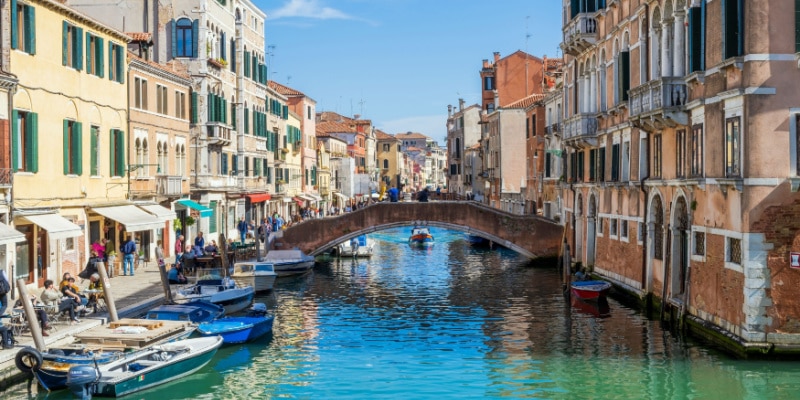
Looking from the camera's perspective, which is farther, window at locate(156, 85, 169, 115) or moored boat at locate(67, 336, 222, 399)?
window at locate(156, 85, 169, 115)

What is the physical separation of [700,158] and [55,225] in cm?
1395

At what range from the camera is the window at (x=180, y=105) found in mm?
33719

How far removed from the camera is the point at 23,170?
21.6m

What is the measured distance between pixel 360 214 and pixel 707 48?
827 inches

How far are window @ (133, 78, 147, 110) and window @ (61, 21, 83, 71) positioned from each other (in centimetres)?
454

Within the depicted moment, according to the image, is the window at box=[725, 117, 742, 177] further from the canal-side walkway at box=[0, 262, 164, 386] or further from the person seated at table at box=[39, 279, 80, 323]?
the person seated at table at box=[39, 279, 80, 323]

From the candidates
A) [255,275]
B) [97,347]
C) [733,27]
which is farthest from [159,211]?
[733,27]

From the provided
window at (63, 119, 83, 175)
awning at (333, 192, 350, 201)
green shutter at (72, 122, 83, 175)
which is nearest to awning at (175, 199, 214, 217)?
green shutter at (72, 122, 83, 175)

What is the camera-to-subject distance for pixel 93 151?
86.1 feet

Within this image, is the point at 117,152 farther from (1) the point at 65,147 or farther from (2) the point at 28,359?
(2) the point at 28,359

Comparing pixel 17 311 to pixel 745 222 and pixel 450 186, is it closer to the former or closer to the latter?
pixel 745 222

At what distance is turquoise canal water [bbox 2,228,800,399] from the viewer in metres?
16.2

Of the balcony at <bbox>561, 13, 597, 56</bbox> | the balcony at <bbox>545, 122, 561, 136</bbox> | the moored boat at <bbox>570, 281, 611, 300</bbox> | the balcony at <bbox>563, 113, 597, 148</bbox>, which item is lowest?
the moored boat at <bbox>570, 281, 611, 300</bbox>

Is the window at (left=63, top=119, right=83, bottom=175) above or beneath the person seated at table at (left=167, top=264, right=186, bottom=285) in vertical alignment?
above
